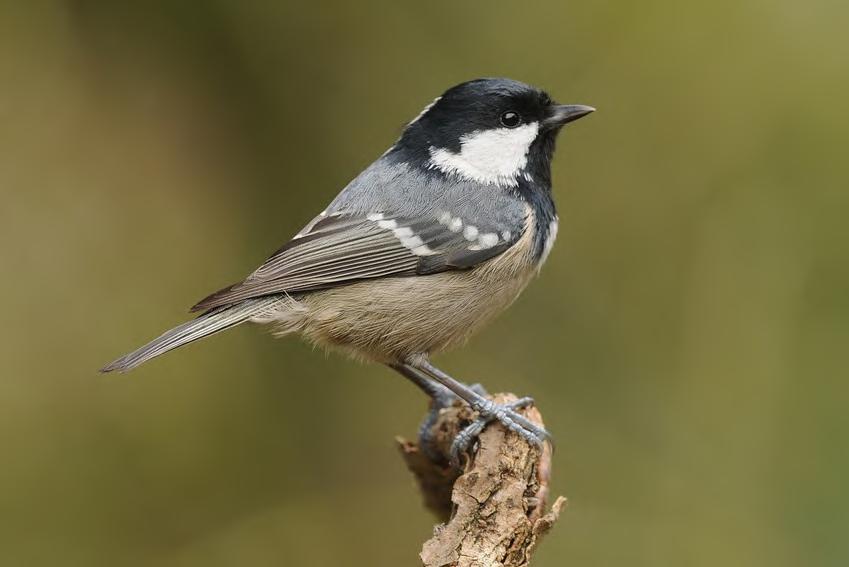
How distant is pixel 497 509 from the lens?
233 cm

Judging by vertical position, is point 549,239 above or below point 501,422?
above

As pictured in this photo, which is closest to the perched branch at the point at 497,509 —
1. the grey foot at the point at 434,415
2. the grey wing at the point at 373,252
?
the grey foot at the point at 434,415

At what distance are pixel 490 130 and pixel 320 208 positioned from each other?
1302mm

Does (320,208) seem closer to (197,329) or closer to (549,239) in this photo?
(549,239)

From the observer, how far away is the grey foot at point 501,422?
263 cm

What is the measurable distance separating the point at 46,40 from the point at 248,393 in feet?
5.41

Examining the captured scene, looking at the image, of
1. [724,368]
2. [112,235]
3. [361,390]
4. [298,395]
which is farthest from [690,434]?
[112,235]

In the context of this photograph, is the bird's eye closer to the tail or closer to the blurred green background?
the tail

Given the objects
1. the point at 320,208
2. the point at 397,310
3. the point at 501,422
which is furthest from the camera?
the point at 320,208

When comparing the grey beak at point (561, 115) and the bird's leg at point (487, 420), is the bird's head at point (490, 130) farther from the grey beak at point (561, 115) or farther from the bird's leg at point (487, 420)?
the bird's leg at point (487, 420)

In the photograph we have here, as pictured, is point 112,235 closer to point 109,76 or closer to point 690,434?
point 109,76

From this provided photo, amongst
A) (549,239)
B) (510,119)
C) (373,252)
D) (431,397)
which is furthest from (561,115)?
(431,397)

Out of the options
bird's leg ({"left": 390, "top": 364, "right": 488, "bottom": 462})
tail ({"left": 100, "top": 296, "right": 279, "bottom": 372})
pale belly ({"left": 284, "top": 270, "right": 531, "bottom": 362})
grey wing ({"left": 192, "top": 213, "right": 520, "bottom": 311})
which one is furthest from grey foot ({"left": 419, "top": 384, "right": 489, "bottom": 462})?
tail ({"left": 100, "top": 296, "right": 279, "bottom": 372})

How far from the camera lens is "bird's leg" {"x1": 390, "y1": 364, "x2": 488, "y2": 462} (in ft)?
10.00
